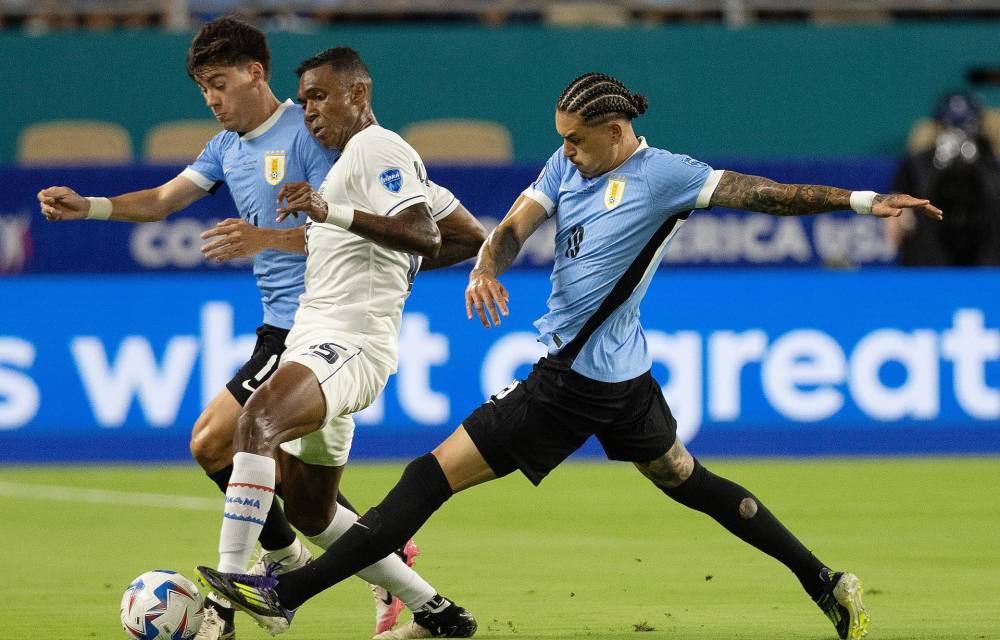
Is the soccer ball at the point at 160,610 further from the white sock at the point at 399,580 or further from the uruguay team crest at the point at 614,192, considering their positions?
the uruguay team crest at the point at 614,192

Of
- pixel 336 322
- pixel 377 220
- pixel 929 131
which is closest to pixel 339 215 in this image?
pixel 377 220

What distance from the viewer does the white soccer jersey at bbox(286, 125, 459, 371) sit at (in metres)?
6.73

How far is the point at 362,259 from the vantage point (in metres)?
6.83

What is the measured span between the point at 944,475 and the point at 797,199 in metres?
6.54

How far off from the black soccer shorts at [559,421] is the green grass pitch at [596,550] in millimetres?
712

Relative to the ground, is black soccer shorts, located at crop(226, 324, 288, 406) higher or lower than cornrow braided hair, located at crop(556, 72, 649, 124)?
lower

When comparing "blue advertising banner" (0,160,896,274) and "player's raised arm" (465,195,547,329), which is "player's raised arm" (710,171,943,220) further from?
"blue advertising banner" (0,160,896,274)

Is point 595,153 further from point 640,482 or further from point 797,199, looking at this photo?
point 640,482

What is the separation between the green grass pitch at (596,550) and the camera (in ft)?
Result: 24.1

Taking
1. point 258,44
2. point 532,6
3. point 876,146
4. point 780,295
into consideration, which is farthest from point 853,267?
point 258,44

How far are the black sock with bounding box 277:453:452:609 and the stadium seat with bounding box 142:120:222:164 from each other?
33.6ft

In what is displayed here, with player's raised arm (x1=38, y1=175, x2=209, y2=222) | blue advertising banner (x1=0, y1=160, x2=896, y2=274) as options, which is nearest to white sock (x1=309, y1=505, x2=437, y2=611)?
player's raised arm (x1=38, y1=175, x2=209, y2=222)

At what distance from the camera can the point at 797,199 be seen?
6.50 meters

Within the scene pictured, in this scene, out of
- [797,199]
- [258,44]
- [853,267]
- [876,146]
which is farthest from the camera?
[876,146]
